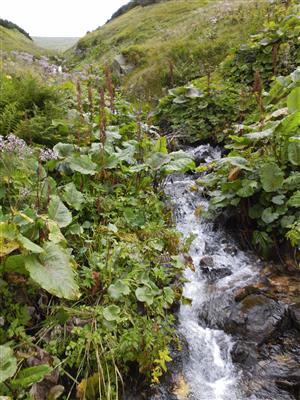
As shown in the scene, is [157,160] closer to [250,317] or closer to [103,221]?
[103,221]

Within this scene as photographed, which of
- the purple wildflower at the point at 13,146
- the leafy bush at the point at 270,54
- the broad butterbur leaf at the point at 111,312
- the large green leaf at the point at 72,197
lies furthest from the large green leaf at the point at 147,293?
the leafy bush at the point at 270,54

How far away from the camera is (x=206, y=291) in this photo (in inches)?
178

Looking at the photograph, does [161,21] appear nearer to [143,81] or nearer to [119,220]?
[143,81]

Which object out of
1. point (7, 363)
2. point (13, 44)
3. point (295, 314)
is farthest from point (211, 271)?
point (13, 44)

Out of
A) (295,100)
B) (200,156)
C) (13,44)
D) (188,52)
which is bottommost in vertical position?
(200,156)

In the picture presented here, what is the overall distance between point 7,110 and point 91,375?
149 inches

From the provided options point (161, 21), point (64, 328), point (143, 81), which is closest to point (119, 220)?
point (64, 328)

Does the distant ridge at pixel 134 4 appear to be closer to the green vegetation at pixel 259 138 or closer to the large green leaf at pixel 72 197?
the green vegetation at pixel 259 138

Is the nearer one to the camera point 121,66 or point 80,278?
point 80,278

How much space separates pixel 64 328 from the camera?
2875 millimetres

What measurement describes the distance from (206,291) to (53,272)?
238 centimetres

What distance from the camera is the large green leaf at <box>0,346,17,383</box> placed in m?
2.23

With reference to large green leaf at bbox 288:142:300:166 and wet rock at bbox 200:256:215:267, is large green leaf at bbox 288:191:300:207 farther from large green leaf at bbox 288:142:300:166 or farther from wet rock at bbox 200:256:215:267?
wet rock at bbox 200:256:215:267

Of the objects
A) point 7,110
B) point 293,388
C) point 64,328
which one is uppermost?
point 7,110
